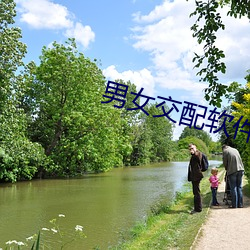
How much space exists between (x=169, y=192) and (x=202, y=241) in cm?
1103

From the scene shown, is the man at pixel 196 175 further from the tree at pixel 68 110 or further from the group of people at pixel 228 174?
the tree at pixel 68 110

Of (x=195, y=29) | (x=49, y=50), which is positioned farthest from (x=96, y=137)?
(x=195, y=29)

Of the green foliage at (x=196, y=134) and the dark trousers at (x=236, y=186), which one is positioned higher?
the green foliage at (x=196, y=134)

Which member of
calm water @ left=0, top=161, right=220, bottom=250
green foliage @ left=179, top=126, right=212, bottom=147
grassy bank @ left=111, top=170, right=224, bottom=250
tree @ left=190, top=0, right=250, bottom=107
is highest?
green foliage @ left=179, top=126, right=212, bottom=147

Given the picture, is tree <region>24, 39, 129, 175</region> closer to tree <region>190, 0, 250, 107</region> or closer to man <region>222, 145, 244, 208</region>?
man <region>222, 145, 244, 208</region>

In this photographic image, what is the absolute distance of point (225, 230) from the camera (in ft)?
25.3

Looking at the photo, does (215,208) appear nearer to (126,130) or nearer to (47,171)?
(47,171)

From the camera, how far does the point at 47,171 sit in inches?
1083

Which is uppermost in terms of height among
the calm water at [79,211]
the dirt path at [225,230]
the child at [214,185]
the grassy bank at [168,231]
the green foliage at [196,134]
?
the green foliage at [196,134]

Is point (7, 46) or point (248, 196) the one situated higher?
point (7, 46)

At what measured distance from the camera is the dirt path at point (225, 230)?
6.62m

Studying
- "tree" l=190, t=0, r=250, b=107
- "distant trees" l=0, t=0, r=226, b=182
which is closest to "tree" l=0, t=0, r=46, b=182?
"distant trees" l=0, t=0, r=226, b=182

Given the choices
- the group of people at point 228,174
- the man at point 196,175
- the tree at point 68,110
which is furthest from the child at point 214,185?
the tree at point 68,110

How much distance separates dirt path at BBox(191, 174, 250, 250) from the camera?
21.7ft
